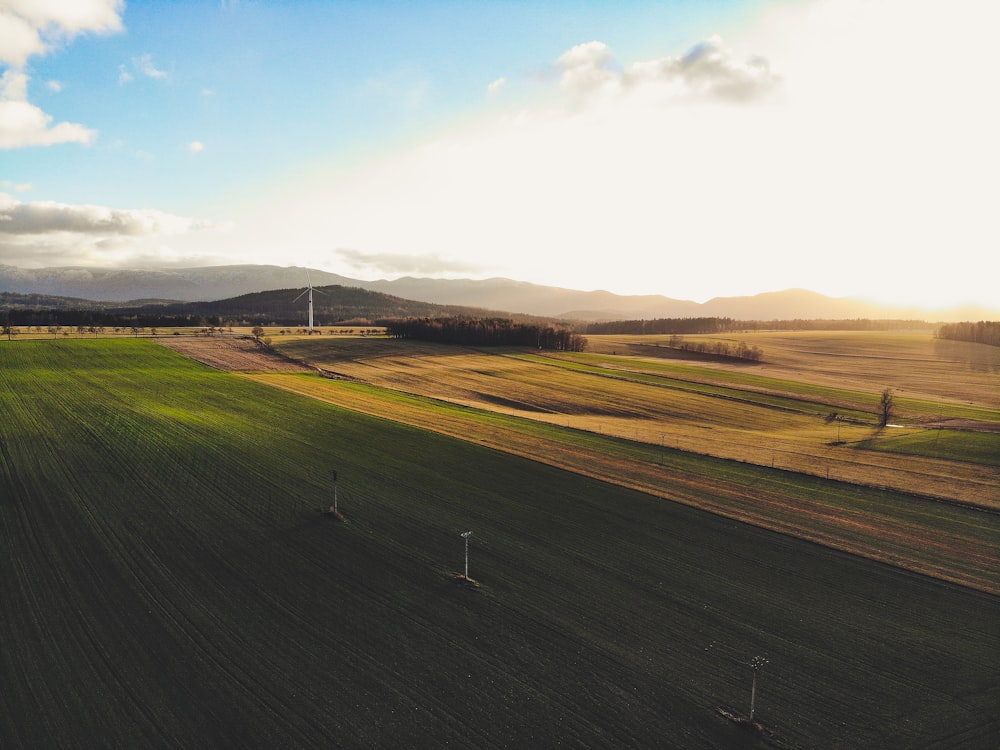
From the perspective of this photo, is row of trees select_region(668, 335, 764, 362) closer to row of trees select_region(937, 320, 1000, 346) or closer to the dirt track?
row of trees select_region(937, 320, 1000, 346)

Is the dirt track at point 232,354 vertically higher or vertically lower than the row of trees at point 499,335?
lower

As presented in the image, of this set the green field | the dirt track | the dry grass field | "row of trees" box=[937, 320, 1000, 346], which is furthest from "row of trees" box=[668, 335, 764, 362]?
the green field

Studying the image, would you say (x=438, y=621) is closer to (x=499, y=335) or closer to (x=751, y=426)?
(x=751, y=426)

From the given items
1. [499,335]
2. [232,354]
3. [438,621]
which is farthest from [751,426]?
[232,354]

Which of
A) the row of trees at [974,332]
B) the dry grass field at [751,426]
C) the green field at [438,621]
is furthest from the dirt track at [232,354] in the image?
the row of trees at [974,332]

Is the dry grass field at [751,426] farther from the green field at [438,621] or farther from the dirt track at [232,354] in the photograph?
the green field at [438,621]
